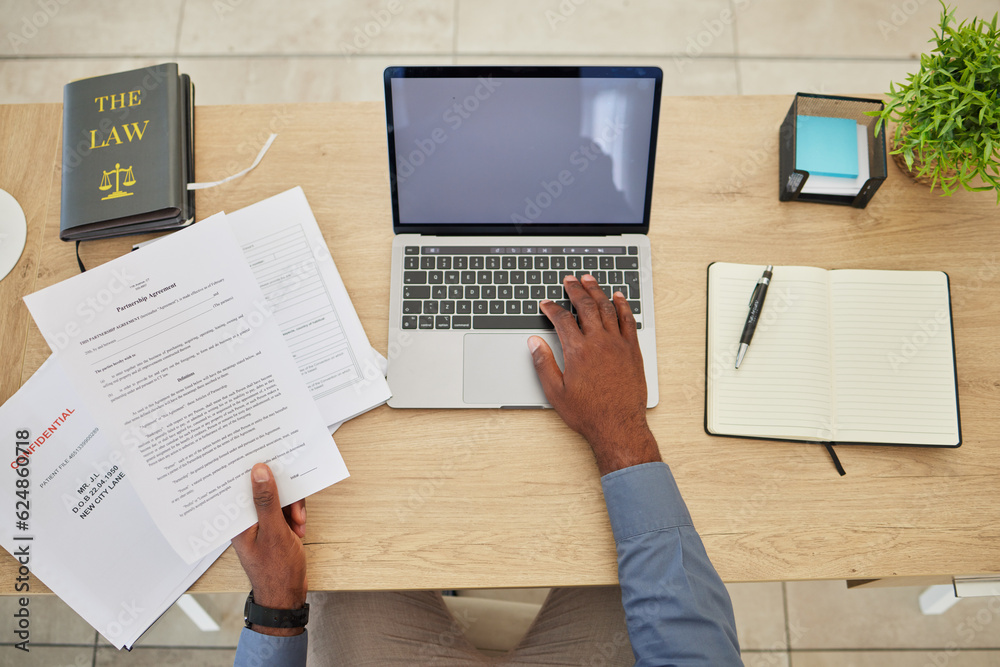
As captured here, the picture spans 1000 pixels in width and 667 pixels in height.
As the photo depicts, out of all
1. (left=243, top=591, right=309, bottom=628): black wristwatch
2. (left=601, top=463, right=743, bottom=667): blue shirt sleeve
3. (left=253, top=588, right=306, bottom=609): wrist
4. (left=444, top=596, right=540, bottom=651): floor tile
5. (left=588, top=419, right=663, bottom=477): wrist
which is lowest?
(left=444, top=596, right=540, bottom=651): floor tile

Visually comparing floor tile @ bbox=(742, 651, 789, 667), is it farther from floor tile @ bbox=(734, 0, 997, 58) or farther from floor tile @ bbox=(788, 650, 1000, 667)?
floor tile @ bbox=(734, 0, 997, 58)

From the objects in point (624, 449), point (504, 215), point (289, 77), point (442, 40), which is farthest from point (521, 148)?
point (289, 77)

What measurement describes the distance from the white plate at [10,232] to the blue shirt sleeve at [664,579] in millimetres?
967

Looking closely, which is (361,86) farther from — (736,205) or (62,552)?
(62,552)

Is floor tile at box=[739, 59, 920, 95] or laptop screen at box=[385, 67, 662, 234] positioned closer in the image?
laptop screen at box=[385, 67, 662, 234]

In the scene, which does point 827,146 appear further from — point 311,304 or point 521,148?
point 311,304

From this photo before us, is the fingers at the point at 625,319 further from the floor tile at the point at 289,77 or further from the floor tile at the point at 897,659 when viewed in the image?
the floor tile at the point at 289,77

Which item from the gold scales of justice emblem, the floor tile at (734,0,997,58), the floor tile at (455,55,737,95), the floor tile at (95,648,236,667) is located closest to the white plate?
the gold scales of justice emblem

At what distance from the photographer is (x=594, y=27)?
73.1 inches

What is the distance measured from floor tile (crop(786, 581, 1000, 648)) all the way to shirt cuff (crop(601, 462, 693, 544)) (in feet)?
3.11

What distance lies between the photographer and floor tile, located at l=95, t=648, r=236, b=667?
4.81 ft

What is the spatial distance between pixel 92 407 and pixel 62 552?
0.21 meters

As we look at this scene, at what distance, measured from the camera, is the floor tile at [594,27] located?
1.85 meters

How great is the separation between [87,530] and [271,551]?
0.27 m
